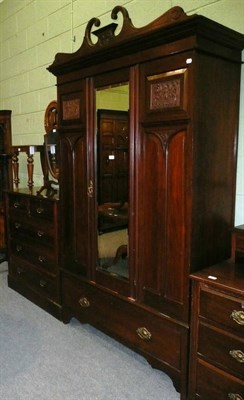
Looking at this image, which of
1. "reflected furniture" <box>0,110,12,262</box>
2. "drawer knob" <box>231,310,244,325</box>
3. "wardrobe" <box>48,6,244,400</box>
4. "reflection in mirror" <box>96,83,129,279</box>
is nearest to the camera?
"drawer knob" <box>231,310,244,325</box>

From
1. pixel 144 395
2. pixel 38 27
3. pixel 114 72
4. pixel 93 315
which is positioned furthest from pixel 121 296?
pixel 38 27

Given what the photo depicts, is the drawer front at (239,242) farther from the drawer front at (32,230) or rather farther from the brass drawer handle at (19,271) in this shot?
the brass drawer handle at (19,271)

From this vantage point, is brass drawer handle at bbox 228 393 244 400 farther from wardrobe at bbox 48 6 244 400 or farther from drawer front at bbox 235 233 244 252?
drawer front at bbox 235 233 244 252

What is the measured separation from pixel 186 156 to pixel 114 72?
0.74m

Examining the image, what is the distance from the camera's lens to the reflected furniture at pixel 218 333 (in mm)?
1557

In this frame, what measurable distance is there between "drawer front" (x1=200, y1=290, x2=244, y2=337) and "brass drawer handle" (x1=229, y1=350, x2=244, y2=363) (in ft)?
0.29

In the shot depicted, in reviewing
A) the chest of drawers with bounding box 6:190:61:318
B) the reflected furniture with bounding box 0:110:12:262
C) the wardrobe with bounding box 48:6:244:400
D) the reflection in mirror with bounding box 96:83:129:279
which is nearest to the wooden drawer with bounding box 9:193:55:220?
the chest of drawers with bounding box 6:190:61:318

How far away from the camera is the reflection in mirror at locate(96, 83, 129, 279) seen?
2.02 m

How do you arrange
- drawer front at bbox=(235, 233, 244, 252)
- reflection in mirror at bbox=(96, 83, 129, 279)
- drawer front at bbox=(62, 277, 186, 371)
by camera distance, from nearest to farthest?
drawer front at bbox=(235, 233, 244, 252) → drawer front at bbox=(62, 277, 186, 371) → reflection in mirror at bbox=(96, 83, 129, 279)

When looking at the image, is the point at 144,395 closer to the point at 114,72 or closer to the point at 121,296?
the point at 121,296

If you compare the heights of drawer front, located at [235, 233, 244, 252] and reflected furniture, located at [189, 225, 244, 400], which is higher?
Answer: drawer front, located at [235, 233, 244, 252]

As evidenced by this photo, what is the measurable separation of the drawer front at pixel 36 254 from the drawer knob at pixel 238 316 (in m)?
1.65

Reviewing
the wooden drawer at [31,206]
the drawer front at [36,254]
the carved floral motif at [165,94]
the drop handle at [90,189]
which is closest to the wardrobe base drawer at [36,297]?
the drawer front at [36,254]

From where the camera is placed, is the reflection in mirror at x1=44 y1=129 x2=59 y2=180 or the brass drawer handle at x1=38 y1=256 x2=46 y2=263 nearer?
the brass drawer handle at x1=38 y1=256 x2=46 y2=263
